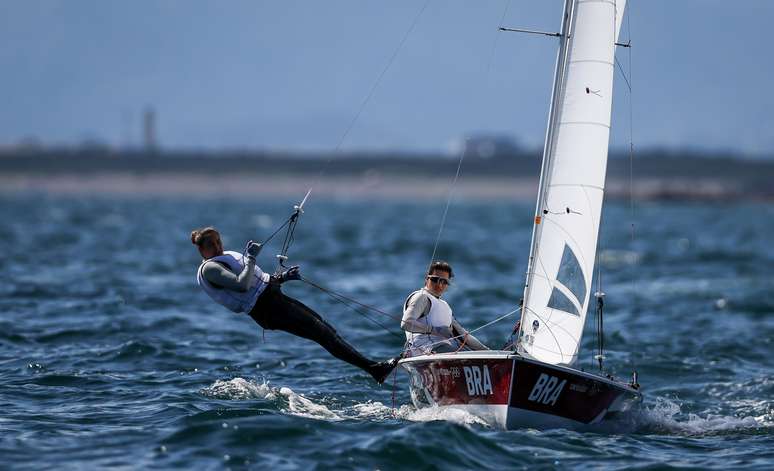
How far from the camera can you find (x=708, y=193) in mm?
147375

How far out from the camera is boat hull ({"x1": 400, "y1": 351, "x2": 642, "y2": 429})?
1170 cm

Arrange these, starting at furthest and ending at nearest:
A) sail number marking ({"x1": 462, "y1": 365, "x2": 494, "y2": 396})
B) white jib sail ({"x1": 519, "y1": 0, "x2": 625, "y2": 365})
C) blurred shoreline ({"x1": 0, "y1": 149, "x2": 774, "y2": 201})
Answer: blurred shoreline ({"x1": 0, "y1": 149, "x2": 774, "y2": 201}) < white jib sail ({"x1": 519, "y1": 0, "x2": 625, "y2": 365}) < sail number marking ({"x1": 462, "y1": 365, "x2": 494, "y2": 396})

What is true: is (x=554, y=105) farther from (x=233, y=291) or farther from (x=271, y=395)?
(x=271, y=395)

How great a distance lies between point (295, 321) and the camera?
1332 centimetres

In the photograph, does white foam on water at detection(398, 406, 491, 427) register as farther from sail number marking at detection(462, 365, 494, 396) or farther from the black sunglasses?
the black sunglasses

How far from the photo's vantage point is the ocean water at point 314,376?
36.8 ft

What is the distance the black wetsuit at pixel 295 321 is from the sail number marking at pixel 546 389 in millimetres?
2155

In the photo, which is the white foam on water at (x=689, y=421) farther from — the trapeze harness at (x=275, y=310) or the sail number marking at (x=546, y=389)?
the trapeze harness at (x=275, y=310)

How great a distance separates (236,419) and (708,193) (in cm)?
14121

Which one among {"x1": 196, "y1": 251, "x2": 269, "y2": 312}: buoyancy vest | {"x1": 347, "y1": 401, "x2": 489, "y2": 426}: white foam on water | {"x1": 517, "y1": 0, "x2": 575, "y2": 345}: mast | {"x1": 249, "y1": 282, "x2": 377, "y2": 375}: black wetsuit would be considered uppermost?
{"x1": 517, "y1": 0, "x2": 575, "y2": 345}: mast

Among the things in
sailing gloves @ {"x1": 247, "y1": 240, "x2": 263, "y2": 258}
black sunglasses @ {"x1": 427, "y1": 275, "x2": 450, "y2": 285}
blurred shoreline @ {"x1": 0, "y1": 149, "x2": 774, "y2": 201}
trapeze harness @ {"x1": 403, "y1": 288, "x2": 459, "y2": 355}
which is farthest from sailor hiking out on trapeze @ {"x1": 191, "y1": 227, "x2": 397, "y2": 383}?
blurred shoreline @ {"x1": 0, "y1": 149, "x2": 774, "y2": 201}

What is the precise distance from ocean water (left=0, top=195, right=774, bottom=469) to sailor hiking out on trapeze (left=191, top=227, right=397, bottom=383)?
26.8 inches

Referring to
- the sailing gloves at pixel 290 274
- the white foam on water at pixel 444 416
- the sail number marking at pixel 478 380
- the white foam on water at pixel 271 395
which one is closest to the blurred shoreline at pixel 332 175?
the white foam on water at pixel 271 395

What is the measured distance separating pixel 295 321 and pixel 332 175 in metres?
142
